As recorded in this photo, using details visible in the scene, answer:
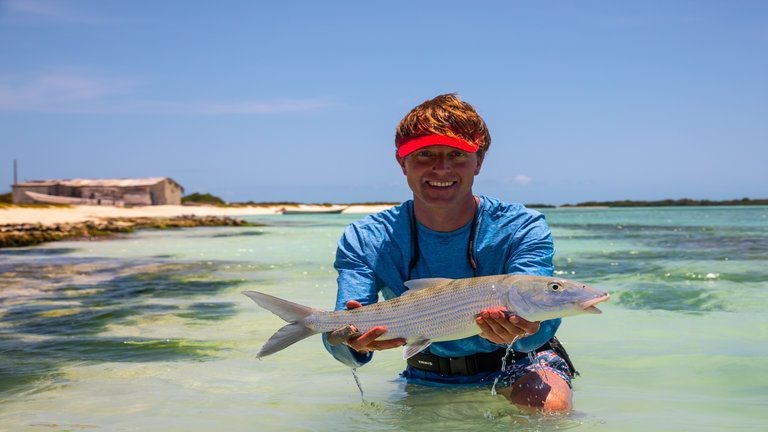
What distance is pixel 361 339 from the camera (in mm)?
3729

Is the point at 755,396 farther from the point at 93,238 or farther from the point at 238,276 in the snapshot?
the point at 93,238

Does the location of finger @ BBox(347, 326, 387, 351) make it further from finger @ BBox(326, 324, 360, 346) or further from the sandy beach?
the sandy beach

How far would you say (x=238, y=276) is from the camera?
1420 cm

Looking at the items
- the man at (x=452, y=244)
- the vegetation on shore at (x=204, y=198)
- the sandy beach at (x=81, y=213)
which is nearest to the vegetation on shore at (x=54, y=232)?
the sandy beach at (x=81, y=213)

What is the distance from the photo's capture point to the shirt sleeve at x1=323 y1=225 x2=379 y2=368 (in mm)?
4102

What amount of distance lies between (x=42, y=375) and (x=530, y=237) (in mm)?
4145

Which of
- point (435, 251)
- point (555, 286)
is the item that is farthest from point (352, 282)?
point (555, 286)

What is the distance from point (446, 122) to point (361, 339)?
4.42 feet

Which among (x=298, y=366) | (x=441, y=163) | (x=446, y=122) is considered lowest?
(x=298, y=366)

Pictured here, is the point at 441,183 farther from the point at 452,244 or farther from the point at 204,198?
the point at 204,198

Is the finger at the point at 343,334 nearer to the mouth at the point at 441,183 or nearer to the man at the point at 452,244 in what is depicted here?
the man at the point at 452,244

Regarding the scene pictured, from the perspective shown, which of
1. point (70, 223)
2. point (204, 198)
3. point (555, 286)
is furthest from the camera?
point (204, 198)

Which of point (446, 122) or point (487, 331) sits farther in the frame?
point (446, 122)

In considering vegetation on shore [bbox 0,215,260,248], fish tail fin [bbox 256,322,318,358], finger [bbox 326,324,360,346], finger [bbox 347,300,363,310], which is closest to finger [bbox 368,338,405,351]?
finger [bbox 326,324,360,346]
